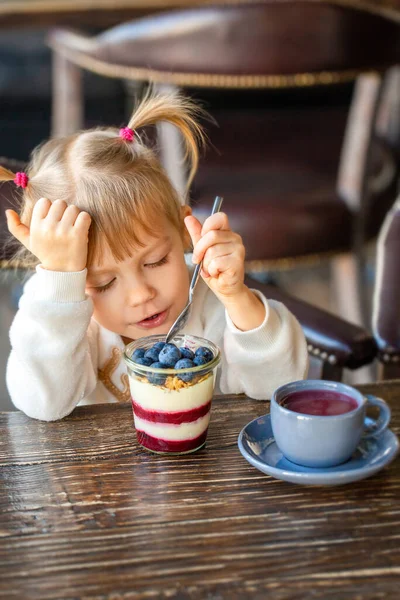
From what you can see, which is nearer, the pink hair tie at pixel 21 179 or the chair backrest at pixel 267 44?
the pink hair tie at pixel 21 179

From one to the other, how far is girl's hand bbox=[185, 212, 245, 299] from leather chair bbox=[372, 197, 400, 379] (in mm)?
532

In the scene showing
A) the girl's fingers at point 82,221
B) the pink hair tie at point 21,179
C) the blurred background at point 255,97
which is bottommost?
the blurred background at point 255,97

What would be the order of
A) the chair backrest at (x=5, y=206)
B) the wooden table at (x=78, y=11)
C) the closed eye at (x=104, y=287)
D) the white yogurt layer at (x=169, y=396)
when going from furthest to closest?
the wooden table at (x=78, y=11) < the chair backrest at (x=5, y=206) < the closed eye at (x=104, y=287) < the white yogurt layer at (x=169, y=396)

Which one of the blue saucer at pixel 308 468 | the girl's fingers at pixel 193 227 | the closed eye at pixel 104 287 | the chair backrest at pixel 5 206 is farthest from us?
the chair backrest at pixel 5 206

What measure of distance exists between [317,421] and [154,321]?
1.30 feet

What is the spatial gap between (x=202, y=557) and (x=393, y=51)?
5.61ft

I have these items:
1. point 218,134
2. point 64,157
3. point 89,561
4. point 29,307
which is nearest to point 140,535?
point 89,561

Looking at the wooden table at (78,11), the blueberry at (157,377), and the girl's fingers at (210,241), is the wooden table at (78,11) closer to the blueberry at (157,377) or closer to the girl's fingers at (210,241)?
the girl's fingers at (210,241)

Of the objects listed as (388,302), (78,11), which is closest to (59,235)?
(388,302)

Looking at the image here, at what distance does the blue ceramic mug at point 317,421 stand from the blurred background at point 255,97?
83cm

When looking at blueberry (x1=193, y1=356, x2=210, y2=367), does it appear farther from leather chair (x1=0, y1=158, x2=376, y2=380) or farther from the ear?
leather chair (x1=0, y1=158, x2=376, y2=380)

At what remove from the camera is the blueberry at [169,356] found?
3.11ft

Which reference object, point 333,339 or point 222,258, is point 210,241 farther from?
point 333,339

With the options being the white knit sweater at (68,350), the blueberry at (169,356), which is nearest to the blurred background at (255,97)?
the white knit sweater at (68,350)
